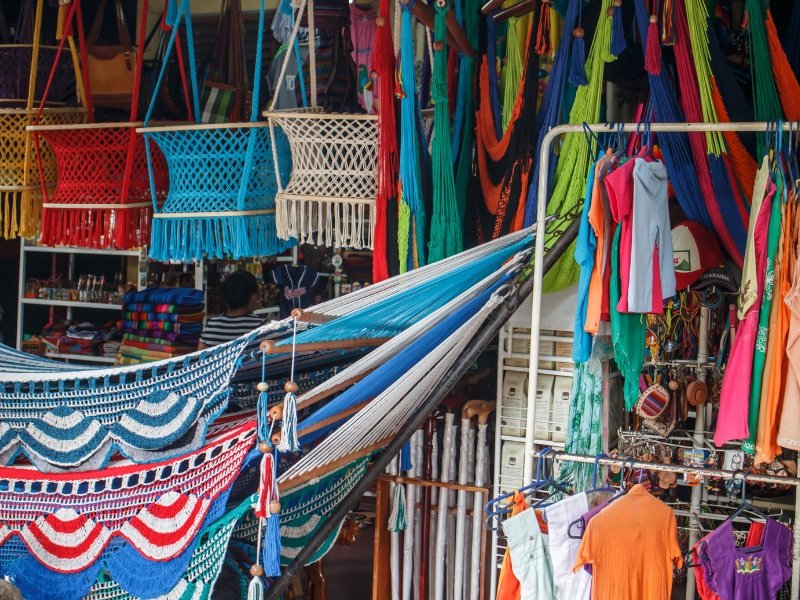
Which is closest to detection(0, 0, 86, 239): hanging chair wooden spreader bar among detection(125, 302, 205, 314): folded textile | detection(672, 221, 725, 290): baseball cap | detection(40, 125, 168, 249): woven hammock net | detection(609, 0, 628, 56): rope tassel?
detection(40, 125, 168, 249): woven hammock net

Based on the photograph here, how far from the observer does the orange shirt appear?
261 centimetres

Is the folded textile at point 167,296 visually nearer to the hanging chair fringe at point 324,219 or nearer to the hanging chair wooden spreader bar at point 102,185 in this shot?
the hanging chair wooden spreader bar at point 102,185

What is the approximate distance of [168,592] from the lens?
8.77 ft

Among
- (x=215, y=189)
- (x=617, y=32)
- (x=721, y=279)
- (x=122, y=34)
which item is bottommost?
(x=721, y=279)

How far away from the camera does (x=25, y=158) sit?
373cm

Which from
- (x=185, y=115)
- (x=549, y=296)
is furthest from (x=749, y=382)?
(x=185, y=115)

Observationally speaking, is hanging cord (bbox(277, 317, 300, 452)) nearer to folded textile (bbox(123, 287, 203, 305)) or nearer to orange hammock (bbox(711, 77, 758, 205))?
orange hammock (bbox(711, 77, 758, 205))

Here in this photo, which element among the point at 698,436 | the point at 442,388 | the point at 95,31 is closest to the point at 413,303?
the point at 442,388

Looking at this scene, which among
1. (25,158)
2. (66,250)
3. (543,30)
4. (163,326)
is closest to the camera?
(543,30)

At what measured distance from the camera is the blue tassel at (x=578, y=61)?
3.04 meters

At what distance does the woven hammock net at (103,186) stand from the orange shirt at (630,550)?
6.07 feet

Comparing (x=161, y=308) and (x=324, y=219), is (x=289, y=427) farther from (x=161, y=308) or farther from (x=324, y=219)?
(x=161, y=308)

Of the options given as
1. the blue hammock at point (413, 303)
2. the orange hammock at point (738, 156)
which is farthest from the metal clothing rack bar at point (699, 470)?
the orange hammock at point (738, 156)

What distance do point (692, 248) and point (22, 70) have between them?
2391 millimetres
